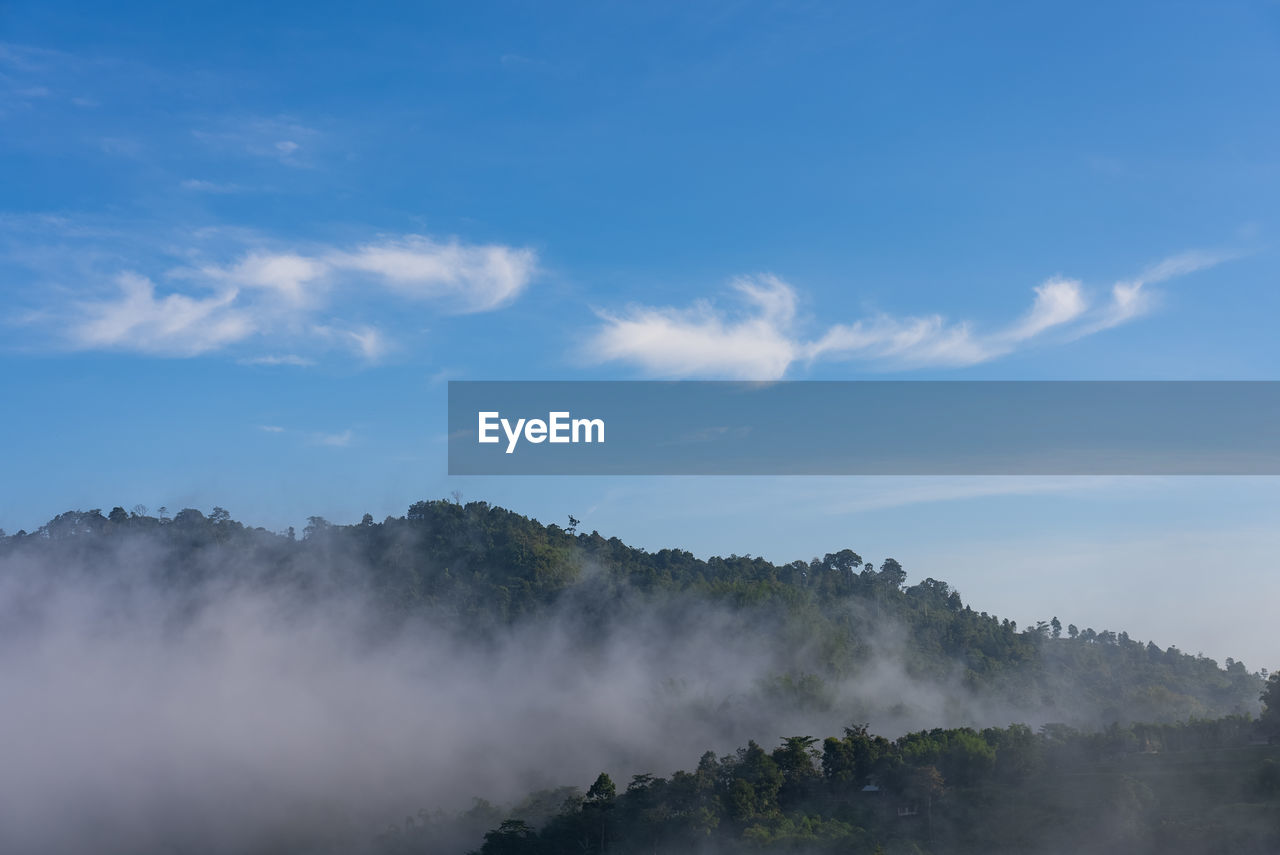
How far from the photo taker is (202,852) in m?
83.5

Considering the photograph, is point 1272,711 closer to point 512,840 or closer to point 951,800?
point 951,800

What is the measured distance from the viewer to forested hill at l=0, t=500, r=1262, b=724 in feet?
393

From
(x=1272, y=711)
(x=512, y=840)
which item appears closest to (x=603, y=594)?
(x=512, y=840)

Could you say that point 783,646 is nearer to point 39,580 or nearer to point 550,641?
point 550,641

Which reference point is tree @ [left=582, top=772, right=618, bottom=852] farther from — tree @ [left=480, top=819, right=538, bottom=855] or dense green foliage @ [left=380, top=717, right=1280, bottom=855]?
tree @ [left=480, top=819, right=538, bottom=855]

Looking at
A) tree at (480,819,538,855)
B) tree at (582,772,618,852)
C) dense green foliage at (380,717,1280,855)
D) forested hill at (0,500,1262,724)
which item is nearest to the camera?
dense green foliage at (380,717,1280,855)

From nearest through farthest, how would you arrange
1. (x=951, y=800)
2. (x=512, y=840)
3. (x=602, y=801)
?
1. (x=951, y=800)
2. (x=602, y=801)
3. (x=512, y=840)

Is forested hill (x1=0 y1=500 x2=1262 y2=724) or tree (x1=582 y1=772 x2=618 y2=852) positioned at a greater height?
forested hill (x1=0 y1=500 x2=1262 y2=724)

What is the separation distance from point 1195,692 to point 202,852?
380 feet

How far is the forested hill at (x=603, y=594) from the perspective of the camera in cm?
11994

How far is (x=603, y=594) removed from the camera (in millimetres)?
124562

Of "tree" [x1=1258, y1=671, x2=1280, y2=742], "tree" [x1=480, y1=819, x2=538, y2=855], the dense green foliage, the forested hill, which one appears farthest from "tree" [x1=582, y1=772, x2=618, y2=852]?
the forested hill

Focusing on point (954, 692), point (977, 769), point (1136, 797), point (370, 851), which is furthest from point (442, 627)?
point (1136, 797)

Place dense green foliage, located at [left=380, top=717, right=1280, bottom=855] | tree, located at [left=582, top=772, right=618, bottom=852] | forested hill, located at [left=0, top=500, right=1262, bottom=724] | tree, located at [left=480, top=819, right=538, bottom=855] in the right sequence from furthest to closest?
forested hill, located at [left=0, top=500, right=1262, bottom=724] → tree, located at [left=480, top=819, right=538, bottom=855] → tree, located at [left=582, top=772, right=618, bottom=852] → dense green foliage, located at [left=380, top=717, right=1280, bottom=855]
